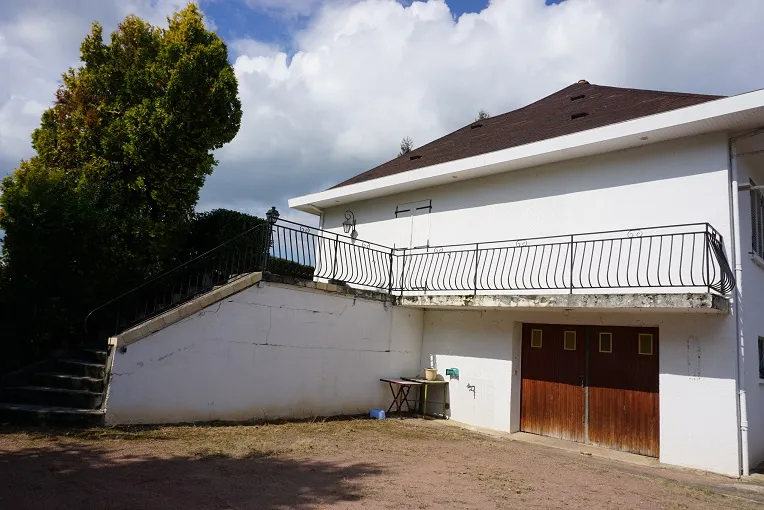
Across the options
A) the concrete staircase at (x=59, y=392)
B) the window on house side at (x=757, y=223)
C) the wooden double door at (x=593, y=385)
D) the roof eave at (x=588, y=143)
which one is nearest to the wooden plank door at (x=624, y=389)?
the wooden double door at (x=593, y=385)

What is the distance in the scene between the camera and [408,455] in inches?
266

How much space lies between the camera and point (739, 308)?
24.0 ft

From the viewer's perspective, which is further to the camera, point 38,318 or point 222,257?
point 222,257

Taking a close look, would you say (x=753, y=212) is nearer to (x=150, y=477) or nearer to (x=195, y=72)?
(x=150, y=477)

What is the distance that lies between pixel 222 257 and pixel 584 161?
6.57 m

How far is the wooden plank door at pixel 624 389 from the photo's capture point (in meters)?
8.16

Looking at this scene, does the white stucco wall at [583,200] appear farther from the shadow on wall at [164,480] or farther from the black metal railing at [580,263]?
the shadow on wall at [164,480]

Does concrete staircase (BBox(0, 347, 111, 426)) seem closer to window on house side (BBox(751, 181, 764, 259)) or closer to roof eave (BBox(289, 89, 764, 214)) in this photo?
roof eave (BBox(289, 89, 764, 214))

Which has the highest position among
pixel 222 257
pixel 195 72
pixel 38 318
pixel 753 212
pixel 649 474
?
pixel 195 72

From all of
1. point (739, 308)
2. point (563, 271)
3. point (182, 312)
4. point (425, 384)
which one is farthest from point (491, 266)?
point (182, 312)

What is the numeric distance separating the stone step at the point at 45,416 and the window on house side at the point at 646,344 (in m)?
8.01

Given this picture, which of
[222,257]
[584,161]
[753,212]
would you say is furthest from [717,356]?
[222,257]

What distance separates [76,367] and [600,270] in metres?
8.18

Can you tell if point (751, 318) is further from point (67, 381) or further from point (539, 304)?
point (67, 381)
